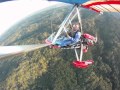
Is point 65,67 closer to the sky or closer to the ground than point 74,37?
closer to the ground

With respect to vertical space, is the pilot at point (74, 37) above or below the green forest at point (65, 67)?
above

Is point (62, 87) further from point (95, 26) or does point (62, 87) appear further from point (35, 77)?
point (95, 26)

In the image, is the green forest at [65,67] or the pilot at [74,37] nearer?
the pilot at [74,37]

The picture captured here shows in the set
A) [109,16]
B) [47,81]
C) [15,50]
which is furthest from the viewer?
[109,16]

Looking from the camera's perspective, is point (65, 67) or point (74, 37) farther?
point (65, 67)

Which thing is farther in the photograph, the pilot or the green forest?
the green forest

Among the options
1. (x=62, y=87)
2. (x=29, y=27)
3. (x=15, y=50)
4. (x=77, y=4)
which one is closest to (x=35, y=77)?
(x=62, y=87)

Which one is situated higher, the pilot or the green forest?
the pilot

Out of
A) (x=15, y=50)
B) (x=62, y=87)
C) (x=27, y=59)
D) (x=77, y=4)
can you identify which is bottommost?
(x=62, y=87)
